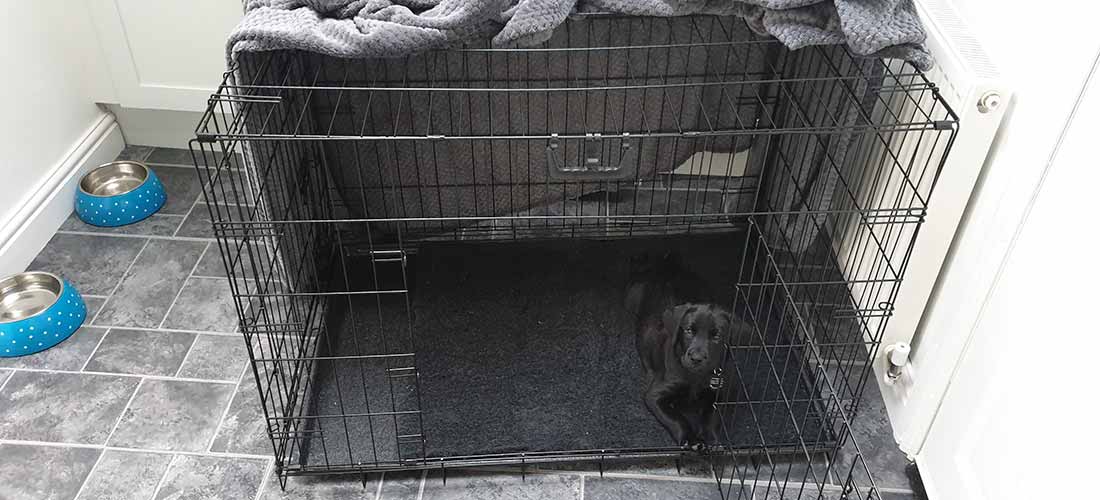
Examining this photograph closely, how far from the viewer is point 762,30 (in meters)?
1.60

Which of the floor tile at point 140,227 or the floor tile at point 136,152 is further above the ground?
the floor tile at point 136,152

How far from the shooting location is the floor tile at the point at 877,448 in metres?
1.72

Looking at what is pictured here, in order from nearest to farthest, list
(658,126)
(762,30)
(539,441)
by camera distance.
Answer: (762,30), (539,441), (658,126)

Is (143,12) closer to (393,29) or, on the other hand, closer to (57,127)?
(57,127)

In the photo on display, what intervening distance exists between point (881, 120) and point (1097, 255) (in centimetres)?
62

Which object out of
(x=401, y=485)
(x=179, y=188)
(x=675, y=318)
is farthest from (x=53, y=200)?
(x=675, y=318)

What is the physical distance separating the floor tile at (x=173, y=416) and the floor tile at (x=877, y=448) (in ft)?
4.31

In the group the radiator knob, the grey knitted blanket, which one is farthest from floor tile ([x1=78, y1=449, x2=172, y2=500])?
the radiator knob

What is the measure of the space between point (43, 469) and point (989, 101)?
1.88 m

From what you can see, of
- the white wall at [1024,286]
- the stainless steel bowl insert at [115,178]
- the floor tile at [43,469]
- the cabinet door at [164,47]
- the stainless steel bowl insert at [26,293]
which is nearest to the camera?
the white wall at [1024,286]

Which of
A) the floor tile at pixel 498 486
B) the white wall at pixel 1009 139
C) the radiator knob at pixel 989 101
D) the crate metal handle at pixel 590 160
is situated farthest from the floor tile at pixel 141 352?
the radiator knob at pixel 989 101

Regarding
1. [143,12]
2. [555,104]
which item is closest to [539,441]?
[555,104]

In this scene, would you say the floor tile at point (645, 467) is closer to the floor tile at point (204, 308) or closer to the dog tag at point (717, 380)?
the dog tag at point (717, 380)

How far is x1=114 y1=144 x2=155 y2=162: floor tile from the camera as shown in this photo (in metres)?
2.64
